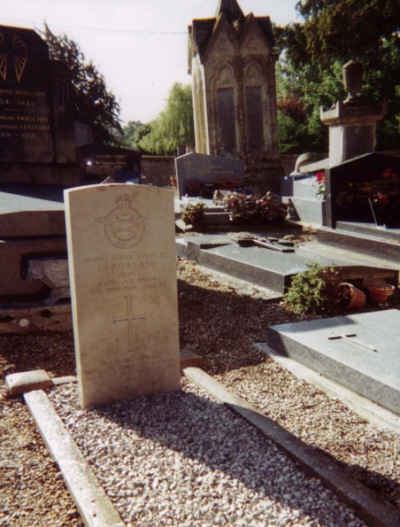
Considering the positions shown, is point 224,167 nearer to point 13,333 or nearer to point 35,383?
point 13,333

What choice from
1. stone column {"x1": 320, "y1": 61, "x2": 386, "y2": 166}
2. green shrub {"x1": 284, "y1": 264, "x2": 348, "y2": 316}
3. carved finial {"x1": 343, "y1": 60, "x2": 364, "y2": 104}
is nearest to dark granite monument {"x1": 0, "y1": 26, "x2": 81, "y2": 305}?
green shrub {"x1": 284, "y1": 264, "x2": 348, "y2": 316}

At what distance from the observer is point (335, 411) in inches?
161

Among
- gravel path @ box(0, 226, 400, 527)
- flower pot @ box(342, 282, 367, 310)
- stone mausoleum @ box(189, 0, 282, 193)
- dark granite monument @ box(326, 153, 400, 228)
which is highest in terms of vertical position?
stone mausoleum @ box(189, 0, 282, 193)

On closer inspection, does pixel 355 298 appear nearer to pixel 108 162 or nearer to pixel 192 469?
pixel 192 469

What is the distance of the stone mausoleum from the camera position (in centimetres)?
2444

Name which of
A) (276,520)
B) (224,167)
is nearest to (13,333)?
(276,520)

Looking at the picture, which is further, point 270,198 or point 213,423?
point 270,198

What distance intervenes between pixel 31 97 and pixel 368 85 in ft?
76.3

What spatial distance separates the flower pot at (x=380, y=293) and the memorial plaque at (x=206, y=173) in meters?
9.87

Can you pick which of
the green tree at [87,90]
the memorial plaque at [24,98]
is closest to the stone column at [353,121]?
the memorial plaque at [24,98]

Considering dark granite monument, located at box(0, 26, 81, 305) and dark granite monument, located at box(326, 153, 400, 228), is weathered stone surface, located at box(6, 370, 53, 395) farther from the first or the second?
dark granite monument, located at box(326, 153, 400, 228)

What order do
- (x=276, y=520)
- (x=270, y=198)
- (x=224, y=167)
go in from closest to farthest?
(x=276, y=520)
(x=270, y=198)
(x=224, y=167)

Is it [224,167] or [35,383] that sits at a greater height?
[224,167]

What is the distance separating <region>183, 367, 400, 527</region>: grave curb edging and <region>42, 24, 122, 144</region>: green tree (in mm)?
27454
